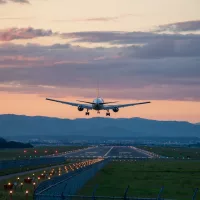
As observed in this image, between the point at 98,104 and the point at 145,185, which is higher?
the point at 98,104

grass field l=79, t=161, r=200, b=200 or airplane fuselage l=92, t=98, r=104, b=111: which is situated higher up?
airplane fuselage l=92, t=98, r=104, b=111

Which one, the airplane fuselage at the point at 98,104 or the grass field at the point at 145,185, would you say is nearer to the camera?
the grass field at the point at 145,185

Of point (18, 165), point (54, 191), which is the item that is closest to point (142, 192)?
point (54, 191)

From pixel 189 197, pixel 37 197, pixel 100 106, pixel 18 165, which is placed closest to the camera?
pixel 37 197

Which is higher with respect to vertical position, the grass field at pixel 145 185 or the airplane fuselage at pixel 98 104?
the airplane fuselage at pixel 98 104

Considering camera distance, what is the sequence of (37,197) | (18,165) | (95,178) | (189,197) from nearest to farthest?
(37,197), (189,197), (95,178), (18,165)

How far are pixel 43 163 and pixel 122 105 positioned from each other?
17090mm

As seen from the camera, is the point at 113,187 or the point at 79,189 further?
the point at 113,187

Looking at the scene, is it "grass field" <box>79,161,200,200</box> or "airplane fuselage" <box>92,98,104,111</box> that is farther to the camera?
"airplane fuselage" <box>92,98,104,111</box>

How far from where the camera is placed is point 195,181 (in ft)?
268

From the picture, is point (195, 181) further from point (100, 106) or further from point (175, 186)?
point (100, 106)

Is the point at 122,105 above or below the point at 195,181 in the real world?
above

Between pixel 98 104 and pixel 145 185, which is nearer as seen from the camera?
pixel 145 185

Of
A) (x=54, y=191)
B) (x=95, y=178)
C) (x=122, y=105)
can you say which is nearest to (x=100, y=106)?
(x=122, y=105)
